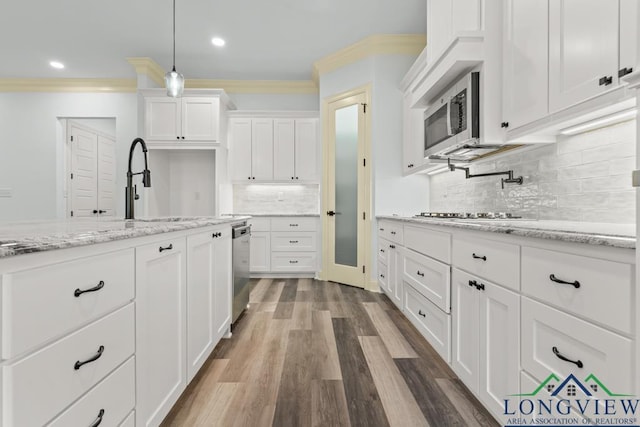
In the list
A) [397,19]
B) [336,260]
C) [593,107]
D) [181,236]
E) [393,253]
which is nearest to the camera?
[593,107]

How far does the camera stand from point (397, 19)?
3.36m

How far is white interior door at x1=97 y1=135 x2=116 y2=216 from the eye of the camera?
5.65m

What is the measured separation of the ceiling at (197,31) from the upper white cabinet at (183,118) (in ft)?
1.66

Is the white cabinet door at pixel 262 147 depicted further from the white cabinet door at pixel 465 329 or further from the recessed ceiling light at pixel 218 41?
the white cabinet door at pixel 465 329

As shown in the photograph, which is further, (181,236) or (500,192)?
(500,192)

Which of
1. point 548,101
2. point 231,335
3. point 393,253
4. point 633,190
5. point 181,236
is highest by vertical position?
point 548,101

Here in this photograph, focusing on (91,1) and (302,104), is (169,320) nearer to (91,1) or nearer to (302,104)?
(91,1)

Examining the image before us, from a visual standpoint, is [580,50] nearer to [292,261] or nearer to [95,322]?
[95,322]

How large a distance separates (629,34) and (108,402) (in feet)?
7.06

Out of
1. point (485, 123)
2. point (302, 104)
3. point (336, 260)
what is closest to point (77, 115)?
point (302, 104)

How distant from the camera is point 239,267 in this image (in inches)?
103

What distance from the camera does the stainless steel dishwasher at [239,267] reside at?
2.48m

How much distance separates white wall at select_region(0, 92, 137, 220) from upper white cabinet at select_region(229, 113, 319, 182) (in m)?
1.89

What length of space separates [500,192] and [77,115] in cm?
612
